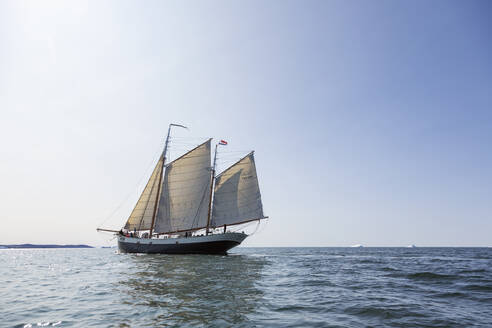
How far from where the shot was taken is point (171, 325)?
8.77 meters

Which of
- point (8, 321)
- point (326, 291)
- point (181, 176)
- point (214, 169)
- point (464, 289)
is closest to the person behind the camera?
point (8, 321)

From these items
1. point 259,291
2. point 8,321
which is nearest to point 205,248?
point 259,291

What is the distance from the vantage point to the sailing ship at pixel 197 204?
54.4 meters

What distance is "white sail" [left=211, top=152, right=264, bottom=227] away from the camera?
54.7 m

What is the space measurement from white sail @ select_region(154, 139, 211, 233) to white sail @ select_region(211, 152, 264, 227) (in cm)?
282

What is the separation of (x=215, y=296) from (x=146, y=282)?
20.6 ft

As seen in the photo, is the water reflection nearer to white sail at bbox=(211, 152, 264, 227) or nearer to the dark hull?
the dark hull

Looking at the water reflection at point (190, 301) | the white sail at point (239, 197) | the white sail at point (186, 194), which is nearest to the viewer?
the water reflection at point (190, 301)

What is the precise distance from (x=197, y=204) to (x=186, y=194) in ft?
9.66

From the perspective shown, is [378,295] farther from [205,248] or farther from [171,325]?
[205,248]

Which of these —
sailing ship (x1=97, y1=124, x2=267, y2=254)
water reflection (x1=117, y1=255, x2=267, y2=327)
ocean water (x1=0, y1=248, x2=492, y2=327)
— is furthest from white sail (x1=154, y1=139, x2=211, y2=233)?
water reflection (x1=117, y1=255, x2=267, y2=327)

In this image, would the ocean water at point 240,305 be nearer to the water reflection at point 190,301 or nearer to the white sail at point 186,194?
the water reflection at point 190,301

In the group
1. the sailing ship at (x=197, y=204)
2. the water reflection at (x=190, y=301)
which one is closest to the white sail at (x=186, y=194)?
the sailing ship at (x=197, y=204)

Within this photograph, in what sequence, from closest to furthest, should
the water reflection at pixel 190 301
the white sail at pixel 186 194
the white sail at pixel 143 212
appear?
the water reflection at pixel 190 301
the white sail at pixel 186 194
the white sail at pixel 143 212
